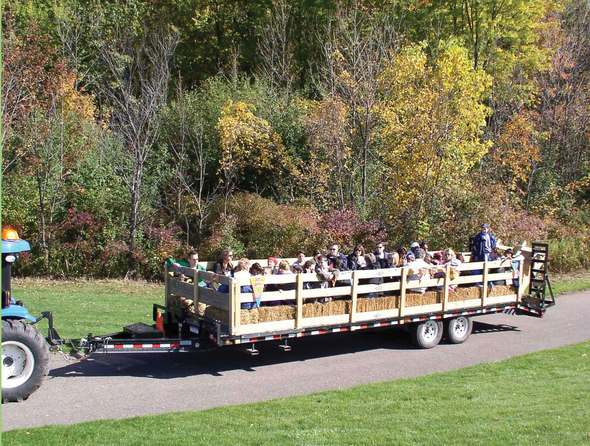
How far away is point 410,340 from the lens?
1447cm

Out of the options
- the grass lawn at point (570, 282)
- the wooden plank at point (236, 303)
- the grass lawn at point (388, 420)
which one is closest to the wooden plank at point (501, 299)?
the grass lawn at point (388, 420)

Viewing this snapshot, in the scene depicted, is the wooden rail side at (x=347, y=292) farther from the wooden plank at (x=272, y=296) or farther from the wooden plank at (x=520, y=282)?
the wooden plank at (x=520, y=282)

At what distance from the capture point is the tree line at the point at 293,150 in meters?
23.8

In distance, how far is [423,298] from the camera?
13.9 metres

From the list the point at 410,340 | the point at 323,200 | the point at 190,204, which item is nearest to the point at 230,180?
the point at 190,204

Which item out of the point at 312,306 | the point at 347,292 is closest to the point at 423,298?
the point at 347,292

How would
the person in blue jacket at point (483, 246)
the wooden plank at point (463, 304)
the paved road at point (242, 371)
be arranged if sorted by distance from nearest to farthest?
the paved road at point (242, 371) → the wooden plank at point (463, 304) → the person in blue jacket at point (483, 246)

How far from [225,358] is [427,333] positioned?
4171mm

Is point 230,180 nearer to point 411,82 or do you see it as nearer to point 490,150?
point 411,82

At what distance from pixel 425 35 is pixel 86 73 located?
15.8 meters

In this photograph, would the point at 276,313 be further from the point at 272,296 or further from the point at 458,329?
the point at 458,329

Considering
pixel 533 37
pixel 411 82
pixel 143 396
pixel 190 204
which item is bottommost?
pixel 143 396

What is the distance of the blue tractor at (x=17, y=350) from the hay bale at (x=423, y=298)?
679 cm

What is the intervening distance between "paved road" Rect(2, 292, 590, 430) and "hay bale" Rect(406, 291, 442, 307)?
99 centimetres
